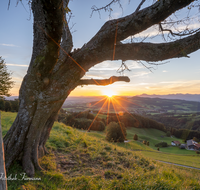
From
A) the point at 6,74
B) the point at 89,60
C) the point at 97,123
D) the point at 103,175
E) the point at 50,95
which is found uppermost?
the point at 6,74

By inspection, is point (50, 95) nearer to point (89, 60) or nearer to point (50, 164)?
point (89, 60)

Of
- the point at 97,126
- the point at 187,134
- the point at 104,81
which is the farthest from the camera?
the point at 187,134

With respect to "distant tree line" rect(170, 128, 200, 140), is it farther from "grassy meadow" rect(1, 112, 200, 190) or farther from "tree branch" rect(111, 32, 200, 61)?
"tree branch" rect(111, 32, 200, 61)

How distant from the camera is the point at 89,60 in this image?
4359 mm

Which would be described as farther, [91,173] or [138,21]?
→ [91,173]

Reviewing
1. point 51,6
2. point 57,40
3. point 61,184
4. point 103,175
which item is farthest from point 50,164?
point 51,6

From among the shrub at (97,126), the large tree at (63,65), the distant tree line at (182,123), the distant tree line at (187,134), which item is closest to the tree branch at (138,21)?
the large tree at (63,65)

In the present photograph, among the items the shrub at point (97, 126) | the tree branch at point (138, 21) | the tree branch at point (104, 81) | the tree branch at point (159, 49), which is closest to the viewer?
the tree branch at point (138, 21)

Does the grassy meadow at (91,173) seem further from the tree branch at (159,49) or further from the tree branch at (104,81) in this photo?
the tree branch at (159,49)

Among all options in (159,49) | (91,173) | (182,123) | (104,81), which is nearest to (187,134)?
(182,123)

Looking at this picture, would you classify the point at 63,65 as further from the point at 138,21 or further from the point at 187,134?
the point at 187,134

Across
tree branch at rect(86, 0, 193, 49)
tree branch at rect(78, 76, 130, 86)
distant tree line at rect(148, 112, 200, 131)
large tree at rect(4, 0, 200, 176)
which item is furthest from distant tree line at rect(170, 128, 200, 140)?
tree branch at rect(86, 0, 193, 49)

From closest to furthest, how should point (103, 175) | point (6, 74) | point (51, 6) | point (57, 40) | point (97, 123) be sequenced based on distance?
point (51, 6) → point (57, 40) → point (103, 175) → point (6, 74) → point (97, 123)

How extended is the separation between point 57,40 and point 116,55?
214 cm
